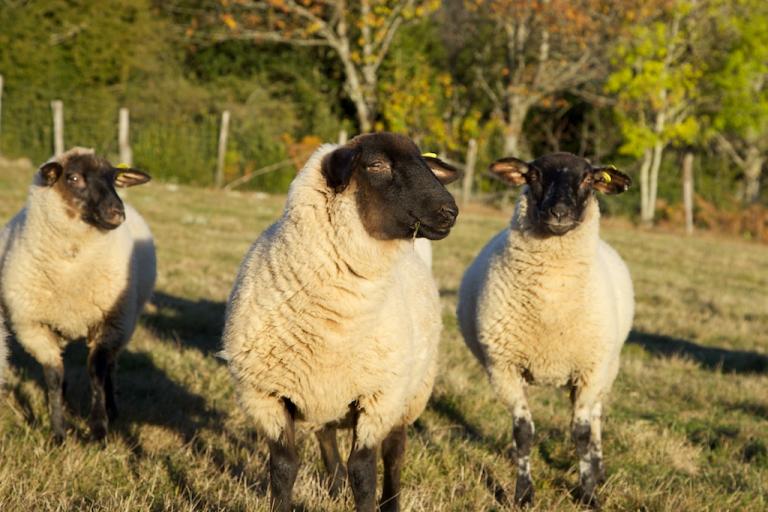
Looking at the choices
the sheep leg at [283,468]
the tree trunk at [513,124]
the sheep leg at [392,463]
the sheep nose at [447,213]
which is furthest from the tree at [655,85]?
the sheep leg at [283,468]

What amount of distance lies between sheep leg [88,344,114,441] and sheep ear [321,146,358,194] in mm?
2443

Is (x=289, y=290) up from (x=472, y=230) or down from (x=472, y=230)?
up

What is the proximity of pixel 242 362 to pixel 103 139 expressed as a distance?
846 inches

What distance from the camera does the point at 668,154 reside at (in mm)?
31969

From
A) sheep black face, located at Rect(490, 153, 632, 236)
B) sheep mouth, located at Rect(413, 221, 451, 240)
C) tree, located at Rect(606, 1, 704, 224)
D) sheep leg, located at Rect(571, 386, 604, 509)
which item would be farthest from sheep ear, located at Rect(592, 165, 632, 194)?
tree, located at Rect(606, 1, 704, 224)

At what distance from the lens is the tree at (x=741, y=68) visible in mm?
28281

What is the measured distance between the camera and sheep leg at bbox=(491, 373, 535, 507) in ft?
15.0

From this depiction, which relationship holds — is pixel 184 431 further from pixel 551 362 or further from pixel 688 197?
pixel 688 197

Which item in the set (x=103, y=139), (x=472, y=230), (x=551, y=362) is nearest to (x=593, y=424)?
(x=551, y=362)

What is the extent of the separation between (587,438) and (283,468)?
210cm

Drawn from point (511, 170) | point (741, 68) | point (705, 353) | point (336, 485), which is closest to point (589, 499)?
point (336, 485)

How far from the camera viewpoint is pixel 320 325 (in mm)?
3592

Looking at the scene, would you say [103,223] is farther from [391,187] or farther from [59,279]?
[391,187]

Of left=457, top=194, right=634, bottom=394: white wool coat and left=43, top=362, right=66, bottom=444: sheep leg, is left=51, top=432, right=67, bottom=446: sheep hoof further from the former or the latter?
left=457, top=194, right=634, bottom=394: white wool coat
